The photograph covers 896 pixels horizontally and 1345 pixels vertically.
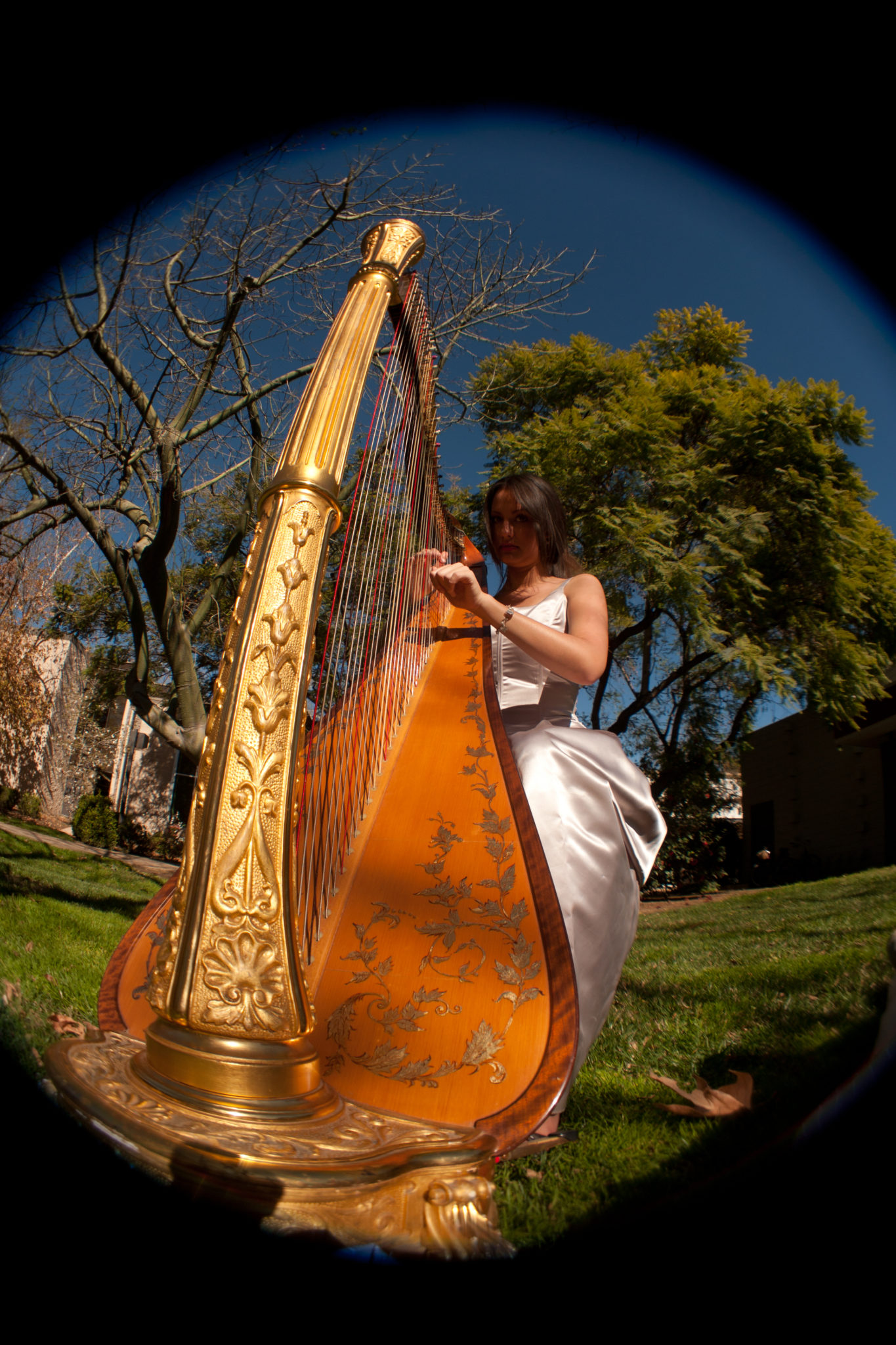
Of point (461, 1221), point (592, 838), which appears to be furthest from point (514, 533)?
point (461, 1221)

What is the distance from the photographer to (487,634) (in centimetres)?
170

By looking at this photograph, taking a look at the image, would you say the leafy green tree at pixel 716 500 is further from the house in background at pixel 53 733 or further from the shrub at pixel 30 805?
the shrub at pixel 30 805

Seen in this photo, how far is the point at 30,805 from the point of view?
191cm

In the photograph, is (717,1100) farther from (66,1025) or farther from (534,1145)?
(66,1025)

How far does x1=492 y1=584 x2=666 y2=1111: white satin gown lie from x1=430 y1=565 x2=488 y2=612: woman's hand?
0.32m

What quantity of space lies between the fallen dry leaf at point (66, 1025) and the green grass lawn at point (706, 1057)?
0.60 m

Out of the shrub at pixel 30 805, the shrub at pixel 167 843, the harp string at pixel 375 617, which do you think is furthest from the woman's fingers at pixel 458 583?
the shrub at pixel 167 843

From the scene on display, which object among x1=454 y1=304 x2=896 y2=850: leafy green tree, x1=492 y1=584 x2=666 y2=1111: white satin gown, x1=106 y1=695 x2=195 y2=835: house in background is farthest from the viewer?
x1=106 y1=695 x2=195 y2=835: house in background

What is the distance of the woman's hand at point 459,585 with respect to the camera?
1.42 meters

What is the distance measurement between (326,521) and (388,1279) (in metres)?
0.81

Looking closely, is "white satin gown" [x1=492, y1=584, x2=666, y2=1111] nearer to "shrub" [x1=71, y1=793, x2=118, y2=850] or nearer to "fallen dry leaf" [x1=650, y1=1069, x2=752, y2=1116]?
"fallen dry leaf" [x1=650, y1=1069, x2=752, y2=1116]

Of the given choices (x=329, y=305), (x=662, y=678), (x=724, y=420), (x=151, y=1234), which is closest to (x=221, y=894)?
(x=151, y=1234)

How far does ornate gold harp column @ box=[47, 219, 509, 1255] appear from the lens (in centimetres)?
57

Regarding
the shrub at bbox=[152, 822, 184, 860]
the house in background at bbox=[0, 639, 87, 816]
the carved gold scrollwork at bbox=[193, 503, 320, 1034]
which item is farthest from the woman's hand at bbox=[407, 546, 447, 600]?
the shrub at bbox=[152, 822, 184, 860]
